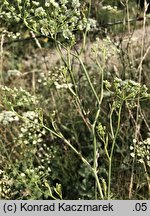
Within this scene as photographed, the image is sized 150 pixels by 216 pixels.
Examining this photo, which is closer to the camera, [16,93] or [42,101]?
[16,93]

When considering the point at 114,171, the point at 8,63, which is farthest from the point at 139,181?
the point at 8,63

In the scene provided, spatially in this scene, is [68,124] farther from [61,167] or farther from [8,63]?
[8,63]

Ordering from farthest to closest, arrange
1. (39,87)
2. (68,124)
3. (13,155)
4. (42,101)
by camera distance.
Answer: (39,87) → (42,101) → (68,124) → (13,155)

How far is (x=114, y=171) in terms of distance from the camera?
9.48ft

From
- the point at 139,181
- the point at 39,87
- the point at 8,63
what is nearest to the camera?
the point at 139,181

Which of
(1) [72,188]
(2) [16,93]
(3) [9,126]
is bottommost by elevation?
(1) [72,188]

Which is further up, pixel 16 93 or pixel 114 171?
pixel 16 93

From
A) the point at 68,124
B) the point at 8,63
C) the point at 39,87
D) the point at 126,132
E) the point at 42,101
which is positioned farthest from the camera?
the point at 8,63

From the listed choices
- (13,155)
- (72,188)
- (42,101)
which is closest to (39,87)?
(42,101)

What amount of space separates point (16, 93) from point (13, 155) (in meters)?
1.35

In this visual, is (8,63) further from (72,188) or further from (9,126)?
(72,188)

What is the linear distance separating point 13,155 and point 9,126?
37cm

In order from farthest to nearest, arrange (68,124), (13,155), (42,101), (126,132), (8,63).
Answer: (8,63), (42,101), (68,124), (13,155), (126,132)

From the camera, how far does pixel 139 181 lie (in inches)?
103
